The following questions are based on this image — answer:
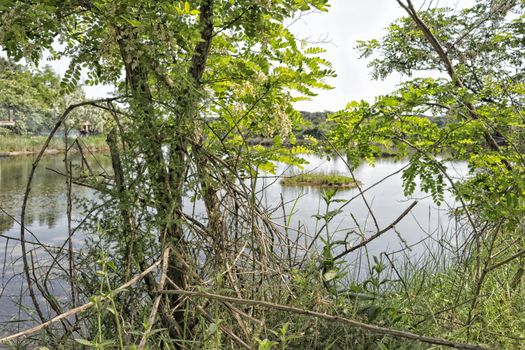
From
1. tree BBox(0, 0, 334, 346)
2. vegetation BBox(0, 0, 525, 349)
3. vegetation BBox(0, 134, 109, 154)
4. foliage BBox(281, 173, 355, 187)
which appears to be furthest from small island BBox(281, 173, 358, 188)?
tree BBox(0, 0, 334, 346)

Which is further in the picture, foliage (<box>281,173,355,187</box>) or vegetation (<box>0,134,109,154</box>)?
vegetation (<box>0,134,109,154</box>)

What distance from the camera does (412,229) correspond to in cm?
759

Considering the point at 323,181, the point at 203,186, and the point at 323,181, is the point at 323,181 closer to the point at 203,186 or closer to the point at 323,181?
the point at 323,181

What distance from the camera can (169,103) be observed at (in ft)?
4.83

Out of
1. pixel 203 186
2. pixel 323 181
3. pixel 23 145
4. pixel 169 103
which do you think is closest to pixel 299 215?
pixel 323 181

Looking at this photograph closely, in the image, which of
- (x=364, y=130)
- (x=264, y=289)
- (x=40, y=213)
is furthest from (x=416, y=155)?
(x=40, y=213)

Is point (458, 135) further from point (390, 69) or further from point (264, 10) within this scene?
point (390, 69)

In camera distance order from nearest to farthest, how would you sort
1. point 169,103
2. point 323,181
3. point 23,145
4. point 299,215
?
point 169,103, point 299,215, point 323,181, point 23,145

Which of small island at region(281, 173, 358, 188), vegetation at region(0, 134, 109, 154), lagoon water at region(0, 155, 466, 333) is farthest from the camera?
vegetation at region(0, 134, 109, 154)

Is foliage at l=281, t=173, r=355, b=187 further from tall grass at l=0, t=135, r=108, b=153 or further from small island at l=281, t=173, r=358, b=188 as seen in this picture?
tall grass at l=0, t=135, r=108, b=153

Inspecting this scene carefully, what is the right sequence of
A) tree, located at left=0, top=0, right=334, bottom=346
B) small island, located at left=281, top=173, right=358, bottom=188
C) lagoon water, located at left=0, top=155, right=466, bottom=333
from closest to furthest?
tree, located at left=0, top=0, right=334, bottom=346, lagoon water, located at left=0, top=155, right=466, bottom=333, small island, located at left=281, top=173, right=358, bottom=188

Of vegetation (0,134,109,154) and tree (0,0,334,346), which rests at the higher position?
tree (0,0,334,346)

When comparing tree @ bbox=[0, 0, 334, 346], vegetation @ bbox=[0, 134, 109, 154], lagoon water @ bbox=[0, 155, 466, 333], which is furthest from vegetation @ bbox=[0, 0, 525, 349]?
vegetation @ bbox=[0, 134, 109, 154]

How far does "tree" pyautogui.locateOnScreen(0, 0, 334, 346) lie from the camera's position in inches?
52.4
